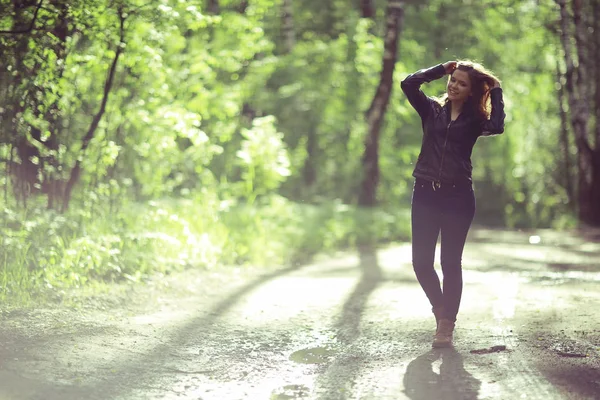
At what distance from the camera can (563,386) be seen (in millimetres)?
5035

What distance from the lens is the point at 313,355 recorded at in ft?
20.0

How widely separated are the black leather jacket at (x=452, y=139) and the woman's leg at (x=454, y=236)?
136 mm

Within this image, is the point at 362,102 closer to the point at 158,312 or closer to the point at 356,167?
the point at 356,167

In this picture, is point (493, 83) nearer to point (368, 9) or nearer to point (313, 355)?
point (313, 355)

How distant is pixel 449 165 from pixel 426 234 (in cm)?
56

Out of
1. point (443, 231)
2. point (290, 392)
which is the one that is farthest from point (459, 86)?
point (290, 392)

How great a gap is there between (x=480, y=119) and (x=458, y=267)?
114 cm

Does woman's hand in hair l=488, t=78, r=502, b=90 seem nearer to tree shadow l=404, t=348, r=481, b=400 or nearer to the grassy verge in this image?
tree shadow l=404, t=348, r=481, b=400

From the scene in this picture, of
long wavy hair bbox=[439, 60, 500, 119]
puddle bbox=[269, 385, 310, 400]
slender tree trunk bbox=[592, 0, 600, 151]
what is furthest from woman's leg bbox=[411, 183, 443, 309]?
slender tree trunk bbox=[592, 0, 600, 151]

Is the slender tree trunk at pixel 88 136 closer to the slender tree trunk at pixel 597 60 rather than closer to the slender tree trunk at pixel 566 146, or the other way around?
the slender tree trunk at pixel 597 60

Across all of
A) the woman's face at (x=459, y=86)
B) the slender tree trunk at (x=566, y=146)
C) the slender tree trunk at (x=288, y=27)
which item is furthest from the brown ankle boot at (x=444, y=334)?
the slender tree trunk at (x=566, y=146)

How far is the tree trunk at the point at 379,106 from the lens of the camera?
17828 mm

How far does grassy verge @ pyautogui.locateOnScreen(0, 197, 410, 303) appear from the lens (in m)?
7.77

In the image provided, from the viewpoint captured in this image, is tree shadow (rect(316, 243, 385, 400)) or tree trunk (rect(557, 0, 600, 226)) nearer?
tree shadow (rect(316, 243, 385, 400))
